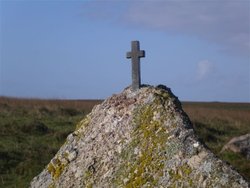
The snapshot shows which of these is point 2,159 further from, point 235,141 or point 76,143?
point 76,143

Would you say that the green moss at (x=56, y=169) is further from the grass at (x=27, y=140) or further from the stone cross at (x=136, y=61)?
the grass at (x=27, y=140)

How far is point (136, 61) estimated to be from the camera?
7668 millimetres

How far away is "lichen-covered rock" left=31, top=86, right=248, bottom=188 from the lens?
6.17 meters

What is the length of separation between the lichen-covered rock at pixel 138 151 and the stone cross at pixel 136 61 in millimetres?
118

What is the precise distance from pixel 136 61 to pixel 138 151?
138cm

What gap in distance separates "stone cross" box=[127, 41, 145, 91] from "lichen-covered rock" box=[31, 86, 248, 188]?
118 mm

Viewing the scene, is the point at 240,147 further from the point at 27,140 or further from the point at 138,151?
the point at 138,151

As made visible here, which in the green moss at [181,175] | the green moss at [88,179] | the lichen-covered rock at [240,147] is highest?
the green moss at [181,175]

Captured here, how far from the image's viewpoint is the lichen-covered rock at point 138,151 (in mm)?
6172

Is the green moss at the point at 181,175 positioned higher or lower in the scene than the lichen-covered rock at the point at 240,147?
higher

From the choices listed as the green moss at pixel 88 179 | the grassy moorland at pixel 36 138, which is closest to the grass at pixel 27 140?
the grassy moorland at pixel 36 138

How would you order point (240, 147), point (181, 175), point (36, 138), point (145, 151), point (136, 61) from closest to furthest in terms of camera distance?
1. point (181, 175)
2. point (145, 151)
3. point (136, 61)
4. point (240, 147)
5. point (36, 138)

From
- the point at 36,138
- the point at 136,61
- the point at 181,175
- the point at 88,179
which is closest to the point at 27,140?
the point at 36,138

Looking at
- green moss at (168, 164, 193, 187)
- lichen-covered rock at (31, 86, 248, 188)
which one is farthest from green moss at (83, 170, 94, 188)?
green moss at (168, 164, 193, 187)
